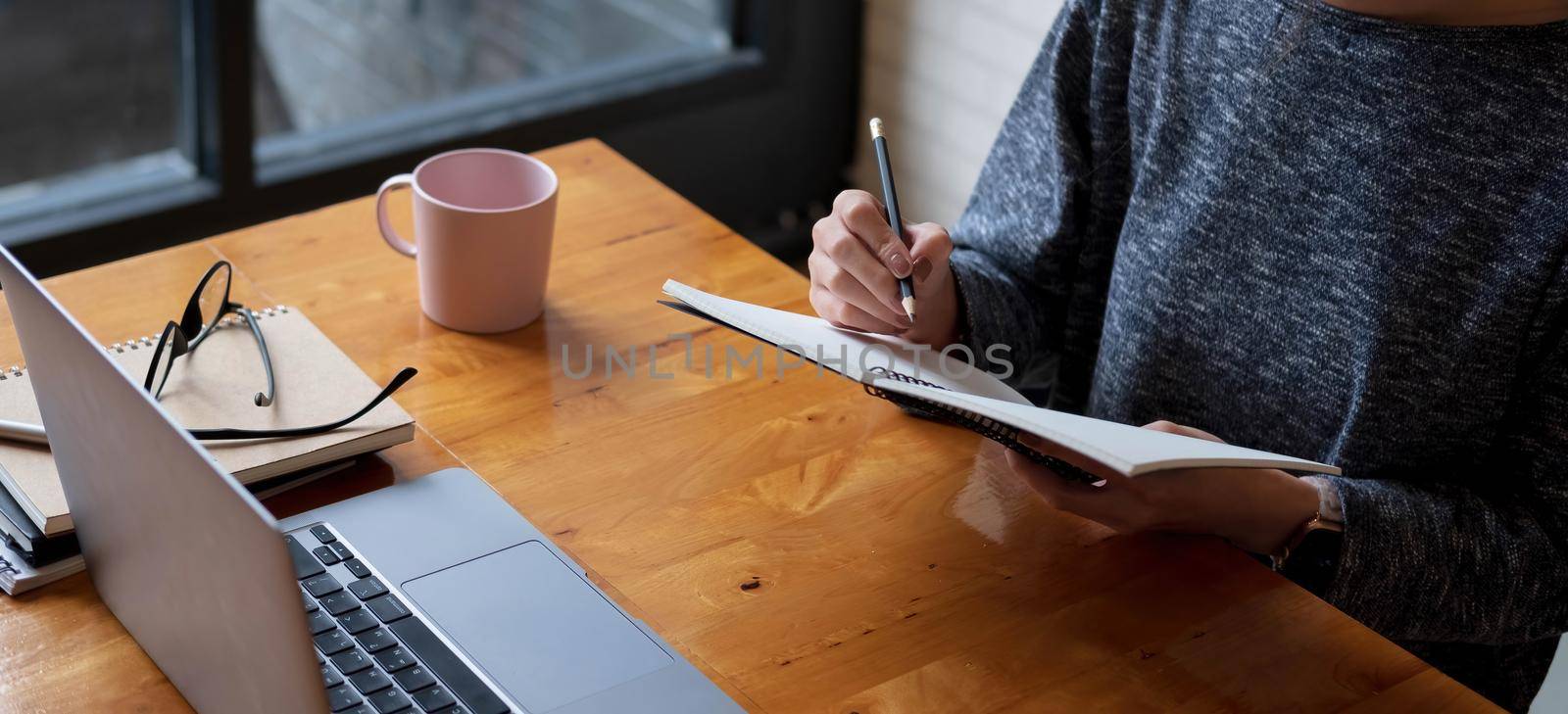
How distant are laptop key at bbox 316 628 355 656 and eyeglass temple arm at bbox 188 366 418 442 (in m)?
0.17

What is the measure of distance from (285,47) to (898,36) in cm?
106

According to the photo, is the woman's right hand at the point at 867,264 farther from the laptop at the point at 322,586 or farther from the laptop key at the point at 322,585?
the laptop key at the point at 322,585

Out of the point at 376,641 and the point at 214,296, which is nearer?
the point at 376,641

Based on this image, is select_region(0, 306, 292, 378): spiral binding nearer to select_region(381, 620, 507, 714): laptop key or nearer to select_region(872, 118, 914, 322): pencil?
select_region(381, 620, 507, 714): laptop key

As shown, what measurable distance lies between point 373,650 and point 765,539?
0.25 m

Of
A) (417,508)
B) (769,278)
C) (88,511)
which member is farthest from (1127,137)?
(88,511)

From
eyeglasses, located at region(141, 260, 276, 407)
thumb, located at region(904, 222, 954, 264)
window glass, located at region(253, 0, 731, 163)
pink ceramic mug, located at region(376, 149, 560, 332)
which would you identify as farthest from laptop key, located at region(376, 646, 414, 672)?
window glass, located at region(253, 0, 731, 163)

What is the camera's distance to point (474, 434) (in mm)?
967

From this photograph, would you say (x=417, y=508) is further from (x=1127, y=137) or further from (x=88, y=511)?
(x=1127, y=137)

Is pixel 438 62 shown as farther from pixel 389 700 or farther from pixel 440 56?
pixel 389 700

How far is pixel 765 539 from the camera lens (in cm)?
89

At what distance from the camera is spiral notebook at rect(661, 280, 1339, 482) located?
0.75 meters

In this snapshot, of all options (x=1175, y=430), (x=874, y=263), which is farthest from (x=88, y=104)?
(x=1175, y=430)

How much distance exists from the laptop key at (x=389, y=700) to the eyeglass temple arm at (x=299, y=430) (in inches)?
8.8
